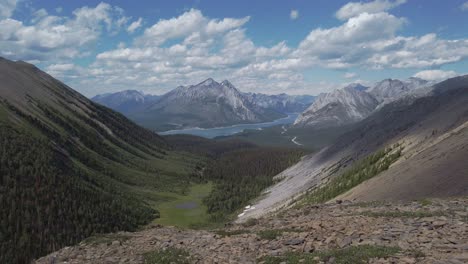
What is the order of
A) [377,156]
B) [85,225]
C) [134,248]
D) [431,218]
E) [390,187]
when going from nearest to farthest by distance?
[431,218] < [134,248] < [390,187] < [377,156] < [85,225]

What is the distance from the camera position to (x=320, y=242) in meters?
31.4

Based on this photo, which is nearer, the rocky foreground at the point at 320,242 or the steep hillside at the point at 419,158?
the rocky foreground at the point at 320,242

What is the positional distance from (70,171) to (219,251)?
18646 centimetres

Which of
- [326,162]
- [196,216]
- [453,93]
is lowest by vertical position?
[196,216]

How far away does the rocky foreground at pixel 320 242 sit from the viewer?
2592 centimetres

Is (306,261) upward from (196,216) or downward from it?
upward

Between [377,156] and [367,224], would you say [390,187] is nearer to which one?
[367,224]

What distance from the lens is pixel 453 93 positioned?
7441 inches

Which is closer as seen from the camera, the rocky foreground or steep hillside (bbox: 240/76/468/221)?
the rocky foreground

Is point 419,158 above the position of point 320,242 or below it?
above

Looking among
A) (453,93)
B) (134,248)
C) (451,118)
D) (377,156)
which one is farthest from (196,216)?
(134,248)

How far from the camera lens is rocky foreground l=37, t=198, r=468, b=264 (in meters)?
25.9

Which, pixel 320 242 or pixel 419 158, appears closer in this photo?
pixel 320 242

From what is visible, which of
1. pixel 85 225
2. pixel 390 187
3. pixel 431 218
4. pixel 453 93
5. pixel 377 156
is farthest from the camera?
pixel 453 93
